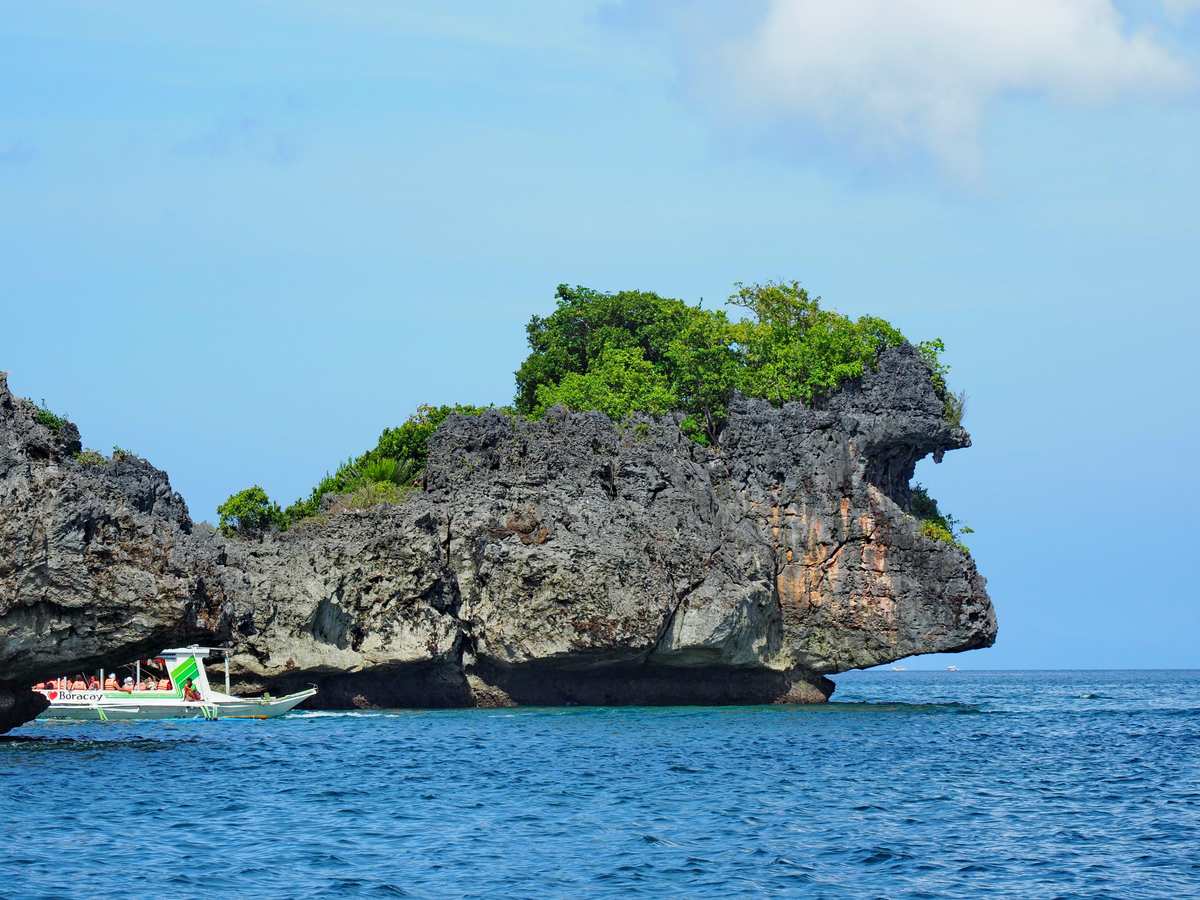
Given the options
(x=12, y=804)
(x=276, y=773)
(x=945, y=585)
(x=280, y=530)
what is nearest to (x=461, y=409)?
(x=280, y=530)

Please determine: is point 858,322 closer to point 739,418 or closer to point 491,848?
point 739,418

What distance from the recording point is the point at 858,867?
66.1 feet

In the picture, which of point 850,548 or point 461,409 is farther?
point 461,409

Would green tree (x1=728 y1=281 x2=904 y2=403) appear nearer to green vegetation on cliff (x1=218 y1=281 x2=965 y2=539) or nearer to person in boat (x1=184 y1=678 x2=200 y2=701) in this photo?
green vegetation on cliff (x1=218 y1=281 x2=965 y2=539)

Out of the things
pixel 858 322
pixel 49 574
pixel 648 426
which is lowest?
pixel 49 574

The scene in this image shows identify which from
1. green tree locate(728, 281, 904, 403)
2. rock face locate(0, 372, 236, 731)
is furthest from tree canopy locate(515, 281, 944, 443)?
rock face locate(0, 372, 236, 731)

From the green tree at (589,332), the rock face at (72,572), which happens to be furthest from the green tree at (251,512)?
the rock face at (72,572)

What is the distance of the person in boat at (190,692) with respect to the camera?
4531 centimetres

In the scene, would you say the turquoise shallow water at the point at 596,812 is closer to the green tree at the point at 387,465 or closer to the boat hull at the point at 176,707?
the boat hull at the point at 176,707

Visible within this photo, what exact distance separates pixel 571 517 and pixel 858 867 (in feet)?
94.6

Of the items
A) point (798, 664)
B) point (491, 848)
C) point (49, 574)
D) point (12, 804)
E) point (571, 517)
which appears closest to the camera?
point (491, 848)

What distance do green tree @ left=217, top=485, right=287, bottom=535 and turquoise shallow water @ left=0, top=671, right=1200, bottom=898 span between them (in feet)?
54.1

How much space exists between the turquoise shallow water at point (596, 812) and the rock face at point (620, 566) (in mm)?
6167

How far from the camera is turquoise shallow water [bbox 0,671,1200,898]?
19.2 m
